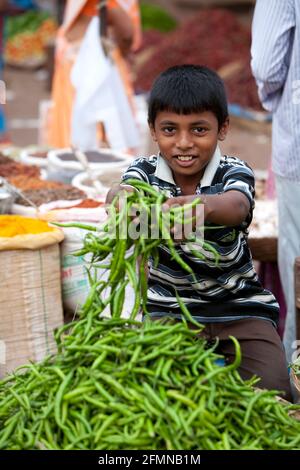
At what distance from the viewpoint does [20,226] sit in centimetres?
394

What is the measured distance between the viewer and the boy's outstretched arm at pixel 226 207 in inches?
101

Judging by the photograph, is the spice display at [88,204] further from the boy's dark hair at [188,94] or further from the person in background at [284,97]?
the boy's dark hair at [188,94]

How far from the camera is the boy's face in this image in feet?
9.40

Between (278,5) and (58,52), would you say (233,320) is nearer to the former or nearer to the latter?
(278,5)

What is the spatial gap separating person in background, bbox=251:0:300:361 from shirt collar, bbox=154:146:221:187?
1.09 metres

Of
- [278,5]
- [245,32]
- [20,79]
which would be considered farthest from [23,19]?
[278,5]

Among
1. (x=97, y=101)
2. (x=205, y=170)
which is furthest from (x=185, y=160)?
(x=97, y=101)

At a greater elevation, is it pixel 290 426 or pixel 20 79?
pixel 20 79

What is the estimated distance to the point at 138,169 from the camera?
312cm

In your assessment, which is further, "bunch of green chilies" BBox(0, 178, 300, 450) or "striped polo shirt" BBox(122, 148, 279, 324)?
"striped polo shirt" BBox(122, 148, 279, 324)

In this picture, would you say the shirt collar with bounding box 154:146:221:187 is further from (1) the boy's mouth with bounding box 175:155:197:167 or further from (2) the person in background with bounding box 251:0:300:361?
(2) the person in background with bounding box 251:0:300:361

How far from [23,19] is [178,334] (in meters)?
13.4

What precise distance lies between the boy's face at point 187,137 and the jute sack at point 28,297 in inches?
44.2

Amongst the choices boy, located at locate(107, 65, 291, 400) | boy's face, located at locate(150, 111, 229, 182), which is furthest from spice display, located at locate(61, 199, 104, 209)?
boy's face, located at locate(150, 111, 229, 182)
